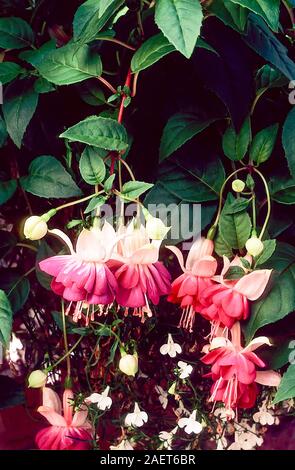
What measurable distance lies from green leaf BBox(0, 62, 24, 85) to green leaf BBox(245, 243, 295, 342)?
0.33 meters

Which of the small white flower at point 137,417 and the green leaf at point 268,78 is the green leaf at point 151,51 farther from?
the small white flower at point 137,417

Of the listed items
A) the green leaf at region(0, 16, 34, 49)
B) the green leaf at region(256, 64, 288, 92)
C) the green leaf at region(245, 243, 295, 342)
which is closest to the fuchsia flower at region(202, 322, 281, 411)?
the green leaf at region(245, 243, 295, 342)

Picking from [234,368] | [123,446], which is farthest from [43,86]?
[123,446]

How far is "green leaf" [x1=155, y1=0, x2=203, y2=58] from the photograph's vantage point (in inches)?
18.6

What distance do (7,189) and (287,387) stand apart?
14.3 inches

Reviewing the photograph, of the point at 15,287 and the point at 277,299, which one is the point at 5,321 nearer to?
the point at 15,287

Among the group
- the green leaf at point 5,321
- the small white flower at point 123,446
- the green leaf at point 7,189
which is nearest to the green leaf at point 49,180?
the green leaf at point 7,189

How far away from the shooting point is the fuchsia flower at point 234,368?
59cm

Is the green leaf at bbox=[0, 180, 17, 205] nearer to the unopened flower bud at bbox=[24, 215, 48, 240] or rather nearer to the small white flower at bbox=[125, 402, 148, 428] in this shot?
the unopened flower bud at bbox=[24, 215, 48, 240]

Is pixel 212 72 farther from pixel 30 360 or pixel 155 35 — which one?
pixel 30 360

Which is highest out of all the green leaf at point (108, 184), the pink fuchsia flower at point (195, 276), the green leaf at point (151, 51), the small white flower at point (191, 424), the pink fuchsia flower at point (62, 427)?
the green leaf at point (151, 51)

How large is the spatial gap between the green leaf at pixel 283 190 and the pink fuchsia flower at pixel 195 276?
85mm

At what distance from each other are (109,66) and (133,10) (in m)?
0.07
